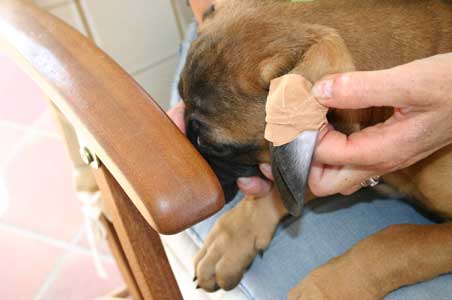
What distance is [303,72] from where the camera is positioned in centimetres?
99

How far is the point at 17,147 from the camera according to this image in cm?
328

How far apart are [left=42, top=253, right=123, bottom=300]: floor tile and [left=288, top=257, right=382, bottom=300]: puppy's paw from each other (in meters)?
1.49

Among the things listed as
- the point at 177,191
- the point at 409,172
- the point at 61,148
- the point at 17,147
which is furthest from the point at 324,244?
the point at 17,147

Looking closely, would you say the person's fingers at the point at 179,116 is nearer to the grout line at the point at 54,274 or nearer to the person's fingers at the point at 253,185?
the person's fingers at the point at 253,185

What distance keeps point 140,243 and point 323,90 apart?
0.46 meters

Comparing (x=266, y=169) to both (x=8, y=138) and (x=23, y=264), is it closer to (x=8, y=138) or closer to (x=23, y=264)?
(x=23, y=264)

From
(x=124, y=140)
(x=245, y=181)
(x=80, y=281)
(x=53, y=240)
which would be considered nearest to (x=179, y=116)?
(x=245, y=181)

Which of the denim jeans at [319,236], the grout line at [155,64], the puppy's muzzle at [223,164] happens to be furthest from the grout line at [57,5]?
the denim jeans at [319,236]

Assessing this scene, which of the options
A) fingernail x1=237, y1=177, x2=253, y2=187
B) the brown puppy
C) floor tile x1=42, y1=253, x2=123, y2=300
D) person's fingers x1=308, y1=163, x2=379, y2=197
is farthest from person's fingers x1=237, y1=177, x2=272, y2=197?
floor tile x1=42, y1=253, x2=123, y2=300

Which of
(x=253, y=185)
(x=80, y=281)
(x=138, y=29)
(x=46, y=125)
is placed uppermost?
(x=138, y=29)

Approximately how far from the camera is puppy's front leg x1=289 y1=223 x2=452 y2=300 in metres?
1.19

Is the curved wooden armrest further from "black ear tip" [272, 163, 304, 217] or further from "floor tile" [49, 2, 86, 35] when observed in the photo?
"floor tile" [49, 2, 86, 35]

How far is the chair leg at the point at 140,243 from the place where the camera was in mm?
1006

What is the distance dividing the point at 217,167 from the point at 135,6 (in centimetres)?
90
